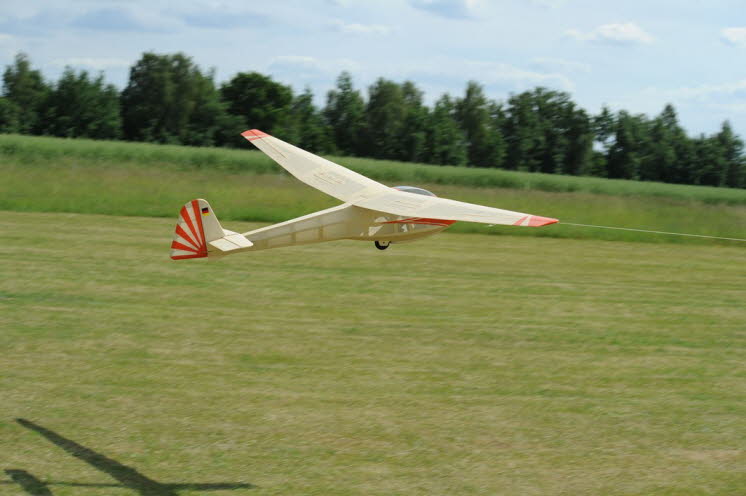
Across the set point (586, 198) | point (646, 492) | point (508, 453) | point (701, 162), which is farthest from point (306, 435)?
point (701, 162)

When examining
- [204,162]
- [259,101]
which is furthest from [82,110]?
[204,162]

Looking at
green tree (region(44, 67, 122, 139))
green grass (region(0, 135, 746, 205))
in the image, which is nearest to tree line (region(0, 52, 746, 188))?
green tree (region(44, 67, 122, 139))

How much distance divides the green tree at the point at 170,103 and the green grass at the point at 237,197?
37.5m

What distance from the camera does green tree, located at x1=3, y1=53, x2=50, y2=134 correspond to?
7456cm

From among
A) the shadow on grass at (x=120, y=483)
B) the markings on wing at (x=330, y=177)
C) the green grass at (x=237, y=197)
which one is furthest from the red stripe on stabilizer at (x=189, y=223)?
the green grass at (x=237, y=197)

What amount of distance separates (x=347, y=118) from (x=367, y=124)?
101 inches

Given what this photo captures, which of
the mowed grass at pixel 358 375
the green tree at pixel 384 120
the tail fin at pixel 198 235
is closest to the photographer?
the tail fin at pixel 198 235

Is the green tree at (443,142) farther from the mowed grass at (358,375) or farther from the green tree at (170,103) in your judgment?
A: the mowed grass at (358,375)

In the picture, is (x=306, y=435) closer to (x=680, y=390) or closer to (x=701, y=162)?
(x=680, y=390)

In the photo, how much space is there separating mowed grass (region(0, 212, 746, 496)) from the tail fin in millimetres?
2861

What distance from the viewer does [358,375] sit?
1312cm

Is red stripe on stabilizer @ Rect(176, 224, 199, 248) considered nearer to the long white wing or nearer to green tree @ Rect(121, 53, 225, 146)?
the long white wing

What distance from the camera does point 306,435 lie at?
10664 mm

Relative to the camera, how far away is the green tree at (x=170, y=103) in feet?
250
